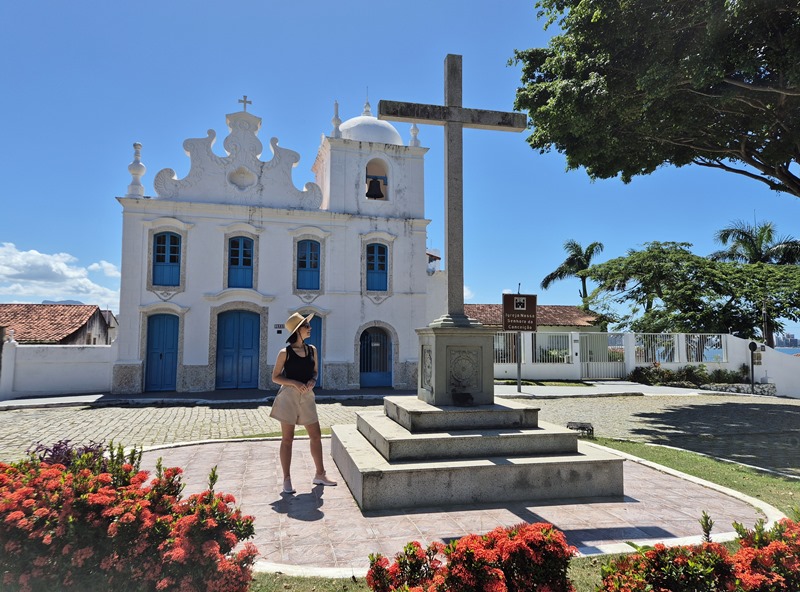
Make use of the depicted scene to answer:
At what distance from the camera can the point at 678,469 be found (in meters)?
6.60

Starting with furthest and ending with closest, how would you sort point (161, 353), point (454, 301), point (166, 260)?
1. point (166, 260)
2. point (161, 353)
3. point (454, 301)

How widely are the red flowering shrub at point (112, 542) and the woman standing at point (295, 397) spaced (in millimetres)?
2385

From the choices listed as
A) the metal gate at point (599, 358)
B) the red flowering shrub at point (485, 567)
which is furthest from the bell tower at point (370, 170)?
the red flowering shrub at point (485, 567)

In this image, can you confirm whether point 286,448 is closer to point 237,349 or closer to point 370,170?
point 237,349

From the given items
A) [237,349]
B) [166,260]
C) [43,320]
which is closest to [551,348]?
[237,349]

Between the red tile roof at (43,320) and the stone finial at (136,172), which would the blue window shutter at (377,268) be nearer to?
the stone finial at (136,172)

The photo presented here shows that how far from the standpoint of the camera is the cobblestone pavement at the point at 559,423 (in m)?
8.63

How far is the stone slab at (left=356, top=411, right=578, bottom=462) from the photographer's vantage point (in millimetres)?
5195

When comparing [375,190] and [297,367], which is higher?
[375,190]

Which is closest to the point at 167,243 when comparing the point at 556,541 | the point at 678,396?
the point at 556,541

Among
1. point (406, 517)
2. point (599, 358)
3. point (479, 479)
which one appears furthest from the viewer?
point (599, 358)

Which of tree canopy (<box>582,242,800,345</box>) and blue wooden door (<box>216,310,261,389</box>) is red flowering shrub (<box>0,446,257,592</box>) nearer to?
blue wooden door (<box>216,310,261,389</box>)

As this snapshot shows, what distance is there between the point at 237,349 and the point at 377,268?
548 centimetres

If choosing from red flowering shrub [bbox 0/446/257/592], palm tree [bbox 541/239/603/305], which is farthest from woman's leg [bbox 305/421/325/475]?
palm tree [bbox 541/239/603/305]
